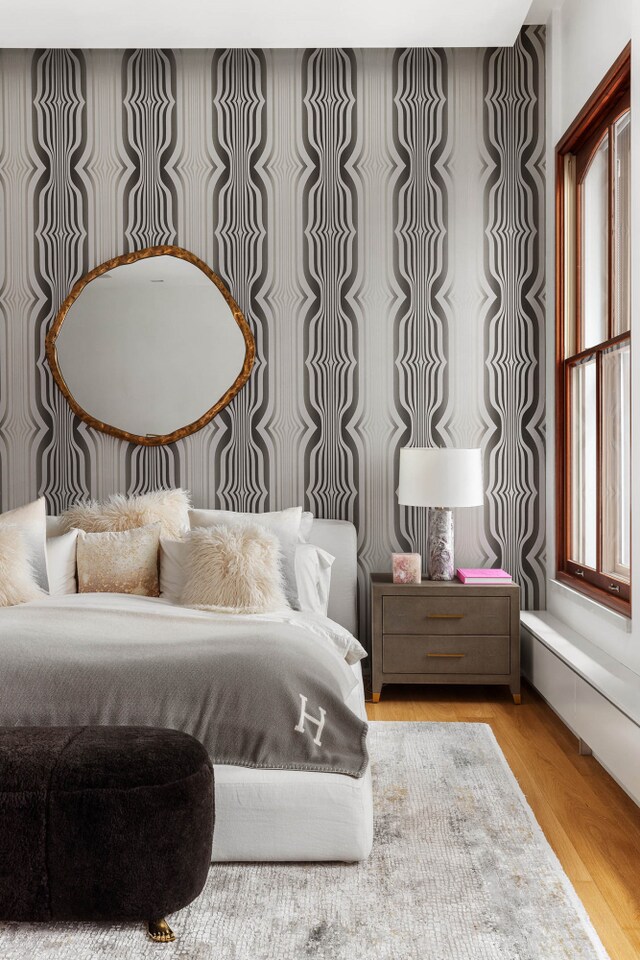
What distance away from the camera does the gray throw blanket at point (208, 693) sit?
1981mm

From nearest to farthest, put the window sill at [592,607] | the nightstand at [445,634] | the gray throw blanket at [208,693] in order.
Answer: the gray throw blanket at [208,693] < the window sill at [592,607] < the nightstand at [445,634]

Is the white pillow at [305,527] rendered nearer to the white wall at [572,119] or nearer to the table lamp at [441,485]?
the table lamp at [441,485]

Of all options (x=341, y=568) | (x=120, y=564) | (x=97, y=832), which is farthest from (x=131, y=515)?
(x=97, y=832)

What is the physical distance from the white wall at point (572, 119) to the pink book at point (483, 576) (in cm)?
27

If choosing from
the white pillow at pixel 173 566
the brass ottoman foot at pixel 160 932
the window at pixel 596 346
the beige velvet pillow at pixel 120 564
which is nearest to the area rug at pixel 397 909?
the brass ottoman foot at pixel 160 932

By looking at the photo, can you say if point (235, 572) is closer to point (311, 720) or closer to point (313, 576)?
point (313, 576)

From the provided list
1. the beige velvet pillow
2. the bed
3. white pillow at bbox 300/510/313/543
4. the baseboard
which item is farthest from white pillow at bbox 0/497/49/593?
the baseboard

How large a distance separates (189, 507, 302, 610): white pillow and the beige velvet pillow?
27 cm

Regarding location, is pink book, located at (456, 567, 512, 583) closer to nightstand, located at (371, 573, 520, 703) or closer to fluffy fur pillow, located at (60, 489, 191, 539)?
nightstand, located at (371, 573, 520, 703)

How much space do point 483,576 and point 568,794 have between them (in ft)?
3.94

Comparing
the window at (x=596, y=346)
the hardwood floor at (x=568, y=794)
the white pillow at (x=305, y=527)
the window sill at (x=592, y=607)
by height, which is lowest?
the hardwood floor at (x=568, y=794)

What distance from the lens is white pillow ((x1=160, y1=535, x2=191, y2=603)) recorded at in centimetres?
313

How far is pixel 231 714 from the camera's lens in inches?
78.7

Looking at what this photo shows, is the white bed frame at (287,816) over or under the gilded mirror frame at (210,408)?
under
